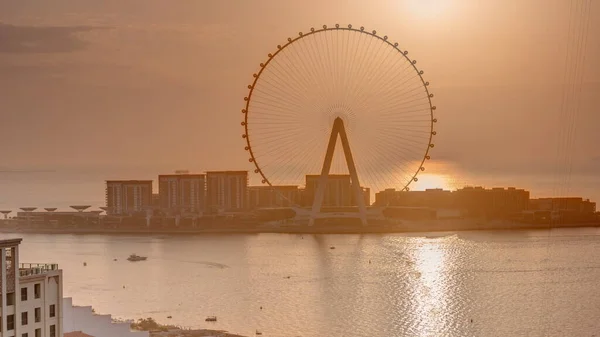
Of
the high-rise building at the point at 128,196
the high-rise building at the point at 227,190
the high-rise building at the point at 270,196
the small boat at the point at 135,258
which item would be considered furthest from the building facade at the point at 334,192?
the small boat at the point at 135,258

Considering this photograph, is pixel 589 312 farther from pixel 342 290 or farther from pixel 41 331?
pixel 41 331

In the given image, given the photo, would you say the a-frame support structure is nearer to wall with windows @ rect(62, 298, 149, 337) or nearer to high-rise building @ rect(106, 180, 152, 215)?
high-rise building @ rect(106, 180, 152, 215)

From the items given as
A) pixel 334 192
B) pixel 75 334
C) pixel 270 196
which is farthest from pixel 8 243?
pixel 270 196

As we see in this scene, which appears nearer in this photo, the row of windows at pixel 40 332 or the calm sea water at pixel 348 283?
the row of windows at pixel 40 332

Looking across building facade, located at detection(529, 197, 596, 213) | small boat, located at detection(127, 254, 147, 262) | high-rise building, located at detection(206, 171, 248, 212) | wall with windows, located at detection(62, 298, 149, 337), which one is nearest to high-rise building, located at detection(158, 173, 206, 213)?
high-rise building, located at detection(206, 171, 248, 212)

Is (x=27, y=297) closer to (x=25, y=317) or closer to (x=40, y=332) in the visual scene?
(x=25, y=317)

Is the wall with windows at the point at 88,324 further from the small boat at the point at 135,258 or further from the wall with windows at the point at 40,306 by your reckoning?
the small boat at the point at 135,258

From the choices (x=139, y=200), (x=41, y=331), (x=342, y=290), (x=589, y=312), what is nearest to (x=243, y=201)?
(x=139, y=200)
